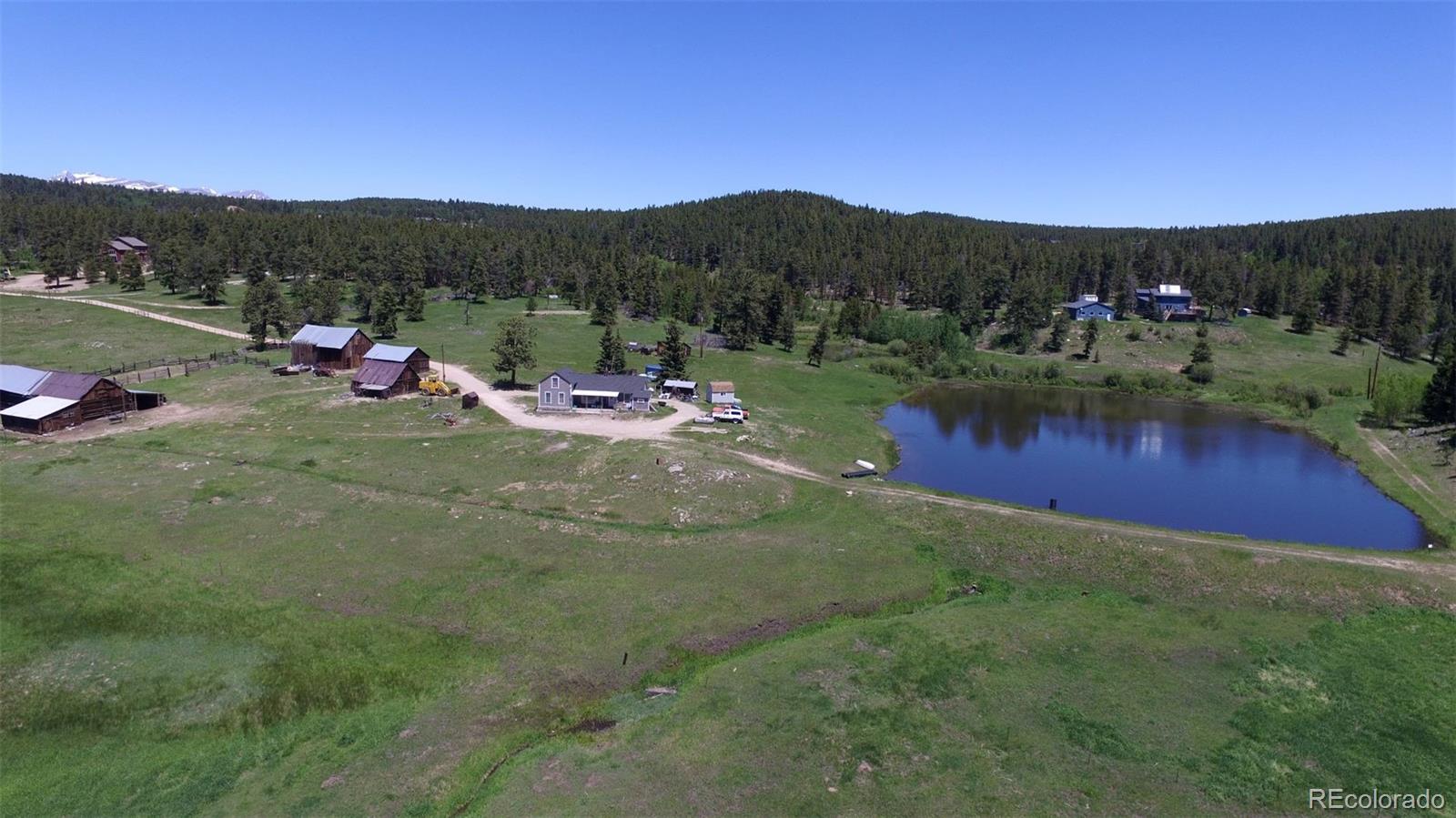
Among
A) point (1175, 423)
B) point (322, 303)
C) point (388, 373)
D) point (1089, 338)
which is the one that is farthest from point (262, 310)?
point (1089, 338)

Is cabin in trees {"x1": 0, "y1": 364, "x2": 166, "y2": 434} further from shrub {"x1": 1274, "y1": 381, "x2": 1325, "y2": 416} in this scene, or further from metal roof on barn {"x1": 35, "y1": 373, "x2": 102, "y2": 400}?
shrub {"x1": 1274, "y1": 381, "x2": 1325, "y2": 416}

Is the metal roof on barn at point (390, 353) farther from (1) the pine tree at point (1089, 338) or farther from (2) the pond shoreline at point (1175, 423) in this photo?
(1) the pine tree at point (1089, 338)

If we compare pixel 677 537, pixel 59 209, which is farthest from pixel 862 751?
pixel 59 209

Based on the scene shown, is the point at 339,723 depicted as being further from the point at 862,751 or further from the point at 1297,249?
the point at 1297,249

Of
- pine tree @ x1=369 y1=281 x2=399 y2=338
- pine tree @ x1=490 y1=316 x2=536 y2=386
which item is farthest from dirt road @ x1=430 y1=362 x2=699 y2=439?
pine tree @ x1=369 y1=281 x2=399 y2=338

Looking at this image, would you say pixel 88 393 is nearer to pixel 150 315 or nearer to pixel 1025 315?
pixel 150 315

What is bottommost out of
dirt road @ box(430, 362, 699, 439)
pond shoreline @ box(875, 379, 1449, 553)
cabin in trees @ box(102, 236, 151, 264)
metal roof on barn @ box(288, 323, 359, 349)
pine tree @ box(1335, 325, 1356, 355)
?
pond shoreline @ box(875, 379, 1449, 553)

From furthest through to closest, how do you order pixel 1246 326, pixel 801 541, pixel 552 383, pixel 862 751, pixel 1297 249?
1. pixel 1297 249
2. pixel 1246 326
3. pixel 552 383
4. pixel 801 541
5. pixel 862 751

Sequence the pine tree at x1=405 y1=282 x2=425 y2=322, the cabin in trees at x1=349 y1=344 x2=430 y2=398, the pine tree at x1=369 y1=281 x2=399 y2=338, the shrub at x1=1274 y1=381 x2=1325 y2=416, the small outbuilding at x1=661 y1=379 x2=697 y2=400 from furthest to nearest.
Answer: the pine tree at x1=405 y1=282 x2=425 y2=322, the pine tree at x1=369 y1=281 x2=399 y2=338, the shrub at x1=1274 y1=381 x2=1325 y2=416, the small outbuilding at x1=661 y1=379 x2=697 y2=400, the cabin in trees at x1=349 y1=344 x2=430 y2=398
